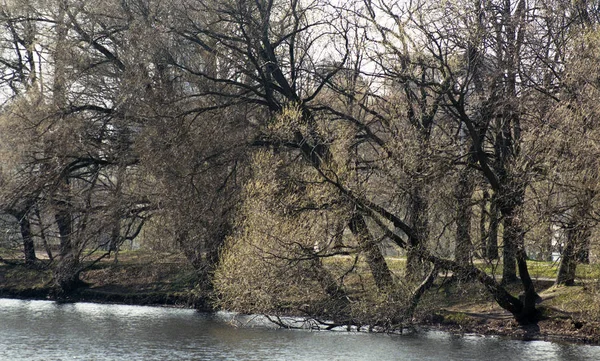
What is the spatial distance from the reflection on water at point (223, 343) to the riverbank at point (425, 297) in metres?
1.16

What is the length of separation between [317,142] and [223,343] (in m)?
6.31

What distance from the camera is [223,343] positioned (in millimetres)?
24641

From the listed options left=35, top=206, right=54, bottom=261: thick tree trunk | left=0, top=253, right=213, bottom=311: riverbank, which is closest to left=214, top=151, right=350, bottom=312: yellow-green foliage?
left=0, top=253, right=213, bottom=311: riverbank

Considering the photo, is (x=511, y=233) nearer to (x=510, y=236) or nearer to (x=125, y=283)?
(x=510, y=236)

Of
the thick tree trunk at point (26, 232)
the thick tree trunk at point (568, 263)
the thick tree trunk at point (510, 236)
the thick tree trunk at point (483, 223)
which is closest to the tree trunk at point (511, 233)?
the thick tree trunk at point (510, 236)

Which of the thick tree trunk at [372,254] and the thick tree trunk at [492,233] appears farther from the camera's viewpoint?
the thick tree trunk at [372,254]

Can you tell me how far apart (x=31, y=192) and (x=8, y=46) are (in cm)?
845

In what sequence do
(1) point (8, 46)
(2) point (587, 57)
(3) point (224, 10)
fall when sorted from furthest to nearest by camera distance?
(1) point (8, 46) < (3) point (224, 10) < (2) point (587, 57)

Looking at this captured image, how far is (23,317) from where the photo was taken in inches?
1187

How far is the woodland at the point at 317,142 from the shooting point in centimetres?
2395

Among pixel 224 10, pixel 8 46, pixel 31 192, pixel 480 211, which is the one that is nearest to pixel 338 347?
pixel 480 211

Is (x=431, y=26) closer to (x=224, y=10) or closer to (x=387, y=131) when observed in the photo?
(x=387, y=131)

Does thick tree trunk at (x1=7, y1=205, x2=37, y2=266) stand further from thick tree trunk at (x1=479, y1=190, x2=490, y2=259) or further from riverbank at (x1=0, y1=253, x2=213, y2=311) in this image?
thick tree trunk at (x1=479, y1=190, x2=490, y2=259)

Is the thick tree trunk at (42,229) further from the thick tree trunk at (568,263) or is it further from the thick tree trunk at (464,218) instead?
the thick tree trunk at (568,263)
